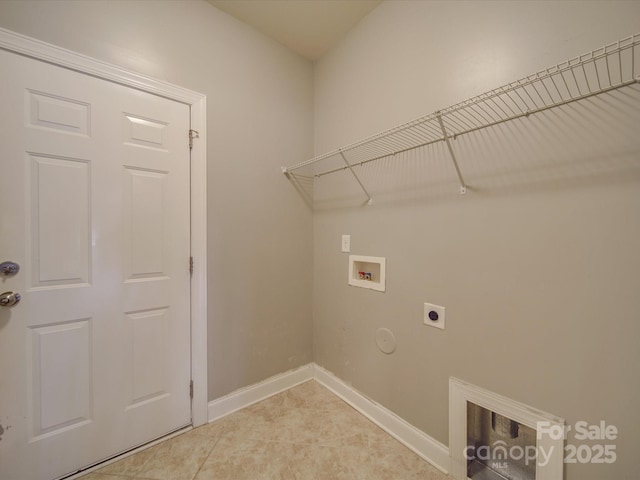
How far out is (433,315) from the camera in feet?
4.44

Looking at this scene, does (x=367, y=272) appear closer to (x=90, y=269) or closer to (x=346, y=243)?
(x=346, y=243)

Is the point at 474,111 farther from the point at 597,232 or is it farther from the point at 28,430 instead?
the point at 28,430

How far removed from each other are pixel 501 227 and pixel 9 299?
220cm

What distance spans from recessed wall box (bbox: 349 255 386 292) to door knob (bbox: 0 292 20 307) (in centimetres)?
173

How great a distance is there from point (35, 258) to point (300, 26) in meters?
2.10

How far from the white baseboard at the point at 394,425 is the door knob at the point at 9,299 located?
1871mm

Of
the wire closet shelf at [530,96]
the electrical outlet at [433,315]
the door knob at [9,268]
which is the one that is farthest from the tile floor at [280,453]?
the wire closet shelf at [530,96]

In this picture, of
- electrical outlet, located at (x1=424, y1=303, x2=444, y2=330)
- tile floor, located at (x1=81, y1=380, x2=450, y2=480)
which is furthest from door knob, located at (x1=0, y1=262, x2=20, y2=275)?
electrical outlet, located at (x1=424, y1=303, x2=444, y2=330)

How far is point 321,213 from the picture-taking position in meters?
2.09

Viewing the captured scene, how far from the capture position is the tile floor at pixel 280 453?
4.20 feet

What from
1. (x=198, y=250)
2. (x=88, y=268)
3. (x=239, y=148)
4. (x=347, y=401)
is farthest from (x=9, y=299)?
(x=347, y=401)

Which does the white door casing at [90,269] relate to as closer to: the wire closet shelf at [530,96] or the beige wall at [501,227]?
the beige wall at [501,227]

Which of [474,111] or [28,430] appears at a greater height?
[474,111]

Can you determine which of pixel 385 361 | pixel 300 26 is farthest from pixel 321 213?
pixel 300 26
